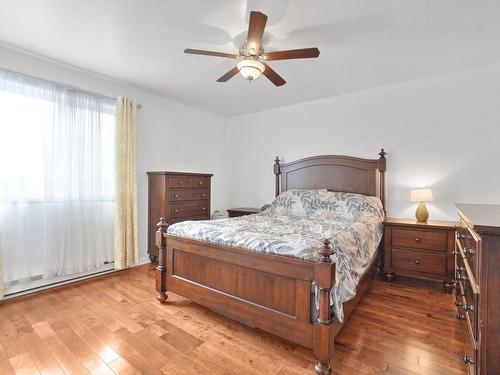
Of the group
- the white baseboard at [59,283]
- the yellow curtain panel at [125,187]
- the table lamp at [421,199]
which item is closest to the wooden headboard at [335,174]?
the table lamp at [421,199]

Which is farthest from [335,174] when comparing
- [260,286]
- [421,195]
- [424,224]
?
[260,286]

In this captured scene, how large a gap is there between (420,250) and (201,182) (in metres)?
2.97

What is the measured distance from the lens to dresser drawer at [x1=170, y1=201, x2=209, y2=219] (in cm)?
359

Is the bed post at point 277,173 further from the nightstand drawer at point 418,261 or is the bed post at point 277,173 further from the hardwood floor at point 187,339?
the hardwood floor at point 187,339

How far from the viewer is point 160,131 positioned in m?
3.97

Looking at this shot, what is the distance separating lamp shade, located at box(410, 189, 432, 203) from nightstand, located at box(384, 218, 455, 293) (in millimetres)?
269

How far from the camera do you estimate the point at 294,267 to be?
1.65 meters

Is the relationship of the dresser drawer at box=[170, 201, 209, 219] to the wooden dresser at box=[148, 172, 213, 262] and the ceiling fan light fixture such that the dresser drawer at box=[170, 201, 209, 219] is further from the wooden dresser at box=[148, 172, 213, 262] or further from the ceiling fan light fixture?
the ceiling fan light fixture

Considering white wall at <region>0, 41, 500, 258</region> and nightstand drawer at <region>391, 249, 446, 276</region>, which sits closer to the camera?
nightstand drawer at <region>391, 249, 446, 276</region>

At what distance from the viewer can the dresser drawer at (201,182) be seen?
3.89 m

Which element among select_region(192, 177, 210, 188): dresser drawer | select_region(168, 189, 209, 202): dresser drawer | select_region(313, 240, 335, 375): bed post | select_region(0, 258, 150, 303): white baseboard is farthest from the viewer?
select_region(192, 177, 210, 188): dresser drawer

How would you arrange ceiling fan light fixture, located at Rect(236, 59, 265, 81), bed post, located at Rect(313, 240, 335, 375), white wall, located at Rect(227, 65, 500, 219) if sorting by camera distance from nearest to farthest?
bed post, located at Rect(313, 240, 335, 375) → ceiling fan light fixture, located at Rect(236, 59, 265, 81) → white wall, located at Rect(227, 65, 500, 219)

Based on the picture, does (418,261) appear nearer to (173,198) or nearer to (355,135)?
(355,135)

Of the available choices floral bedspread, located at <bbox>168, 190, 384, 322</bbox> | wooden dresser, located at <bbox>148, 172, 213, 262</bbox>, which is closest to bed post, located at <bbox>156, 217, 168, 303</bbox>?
floral bedspread, located at <bbox>168, 190, 384, 322</bbox>
